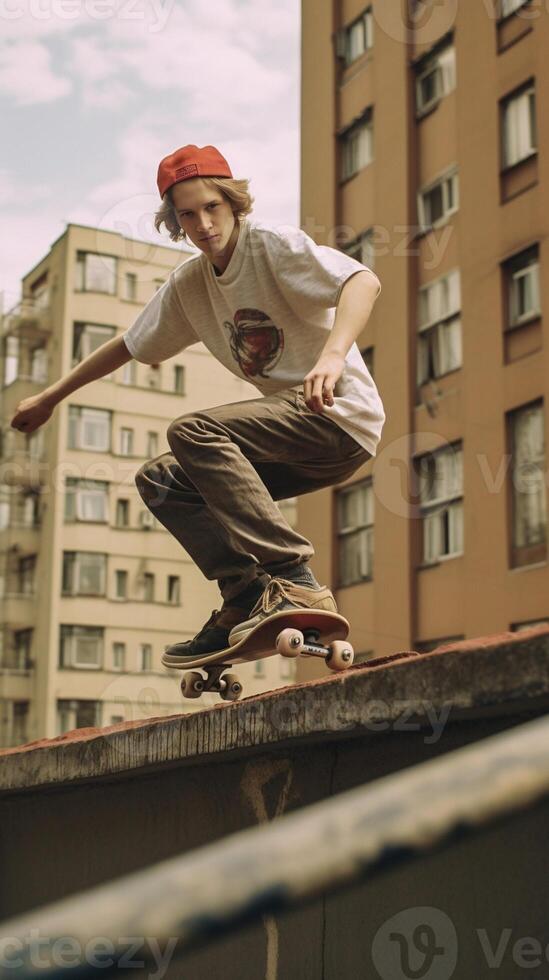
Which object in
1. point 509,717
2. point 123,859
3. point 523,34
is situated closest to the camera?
point 509,717

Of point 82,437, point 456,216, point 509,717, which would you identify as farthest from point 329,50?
point 509,717

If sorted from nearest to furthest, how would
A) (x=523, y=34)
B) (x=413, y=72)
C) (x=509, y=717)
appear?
(x=509, y=717), (x=523, y=34), (x=413, y=72)

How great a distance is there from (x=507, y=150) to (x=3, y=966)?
21207 mm

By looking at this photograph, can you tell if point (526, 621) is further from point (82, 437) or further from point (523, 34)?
point (82, 437)

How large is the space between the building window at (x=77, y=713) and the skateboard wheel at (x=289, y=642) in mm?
42185

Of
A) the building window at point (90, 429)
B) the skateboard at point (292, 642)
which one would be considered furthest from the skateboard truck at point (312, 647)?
the building window at point (90, 429)

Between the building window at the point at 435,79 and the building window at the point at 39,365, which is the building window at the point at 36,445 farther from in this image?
the building window at the point at 435,79

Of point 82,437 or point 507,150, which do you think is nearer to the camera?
point 507,150

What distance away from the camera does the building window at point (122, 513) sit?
47750 mm

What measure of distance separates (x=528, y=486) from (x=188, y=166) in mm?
15560

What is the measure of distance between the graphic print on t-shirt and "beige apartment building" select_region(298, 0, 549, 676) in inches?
561

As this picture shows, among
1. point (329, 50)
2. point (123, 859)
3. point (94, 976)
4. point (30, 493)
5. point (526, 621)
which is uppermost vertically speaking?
point (329, 50)

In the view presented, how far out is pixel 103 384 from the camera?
49.6m

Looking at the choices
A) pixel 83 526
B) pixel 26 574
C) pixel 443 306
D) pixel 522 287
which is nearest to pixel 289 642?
pixel 522 287
